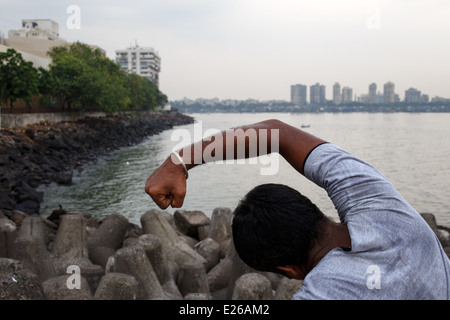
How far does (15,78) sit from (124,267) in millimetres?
33234

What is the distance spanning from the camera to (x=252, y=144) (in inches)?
62.7

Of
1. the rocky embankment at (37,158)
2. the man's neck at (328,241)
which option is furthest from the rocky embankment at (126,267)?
the rocky embankment at (37,158)

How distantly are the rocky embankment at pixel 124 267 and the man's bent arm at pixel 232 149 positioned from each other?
257 cm

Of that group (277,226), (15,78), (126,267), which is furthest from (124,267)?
(15,78)

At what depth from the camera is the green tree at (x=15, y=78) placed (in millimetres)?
34938

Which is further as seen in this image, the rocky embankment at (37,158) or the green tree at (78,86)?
the green tree at (78,86)

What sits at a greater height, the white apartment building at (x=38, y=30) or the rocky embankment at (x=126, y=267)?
the white apartment building at (x=38, y=30)

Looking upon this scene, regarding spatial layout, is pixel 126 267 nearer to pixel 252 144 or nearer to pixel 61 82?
pixel 252 144

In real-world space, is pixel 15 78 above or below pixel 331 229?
above

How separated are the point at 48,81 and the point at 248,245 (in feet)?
154

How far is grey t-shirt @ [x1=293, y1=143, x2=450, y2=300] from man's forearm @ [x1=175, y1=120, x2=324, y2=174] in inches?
11.1

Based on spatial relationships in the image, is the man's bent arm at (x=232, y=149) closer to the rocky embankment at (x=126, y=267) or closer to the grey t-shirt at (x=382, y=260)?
the grey t-shirt at (x=382, y=260)

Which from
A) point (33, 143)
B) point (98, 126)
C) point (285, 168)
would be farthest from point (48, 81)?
point (285, 168)

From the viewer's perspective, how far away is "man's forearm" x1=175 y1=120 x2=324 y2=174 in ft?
5.17
